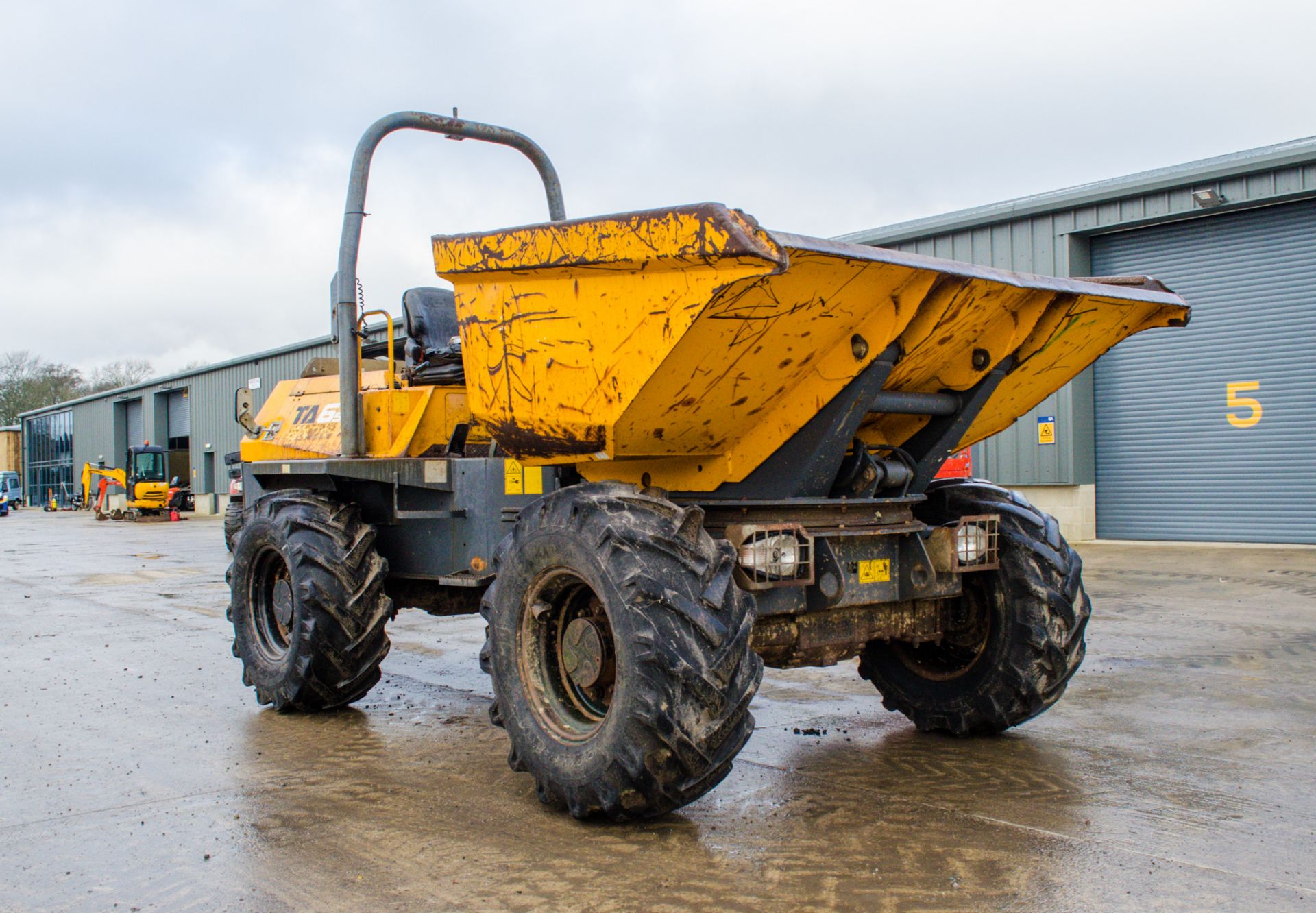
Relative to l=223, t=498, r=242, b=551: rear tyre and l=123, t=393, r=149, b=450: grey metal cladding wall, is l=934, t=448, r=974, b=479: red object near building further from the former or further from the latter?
l=123, t=393, r=149, b=450: grey metal cladding wall

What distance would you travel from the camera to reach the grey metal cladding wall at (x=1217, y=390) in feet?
50.2

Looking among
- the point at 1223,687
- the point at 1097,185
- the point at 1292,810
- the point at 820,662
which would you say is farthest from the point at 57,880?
the point at 1097,185

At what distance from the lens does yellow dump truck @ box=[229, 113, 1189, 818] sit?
356 cm

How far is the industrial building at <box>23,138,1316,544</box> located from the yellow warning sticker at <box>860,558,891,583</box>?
41.9 ft

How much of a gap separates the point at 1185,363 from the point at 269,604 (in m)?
14.2

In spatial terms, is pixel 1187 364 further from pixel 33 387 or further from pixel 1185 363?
pixel 33 387

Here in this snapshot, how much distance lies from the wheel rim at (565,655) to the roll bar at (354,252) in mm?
2118

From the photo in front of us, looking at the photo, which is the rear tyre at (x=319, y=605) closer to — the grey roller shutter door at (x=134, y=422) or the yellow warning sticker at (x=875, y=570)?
the yellow warning sticker at (x=875, y=570)

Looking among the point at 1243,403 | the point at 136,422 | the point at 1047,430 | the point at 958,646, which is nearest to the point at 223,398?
the point at 136,422

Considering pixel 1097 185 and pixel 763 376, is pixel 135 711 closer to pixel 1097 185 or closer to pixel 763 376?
pixel 763 376

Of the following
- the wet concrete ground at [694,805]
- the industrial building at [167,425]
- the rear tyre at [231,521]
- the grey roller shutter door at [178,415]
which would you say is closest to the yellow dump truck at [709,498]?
the wet concrete ground at [694,805]

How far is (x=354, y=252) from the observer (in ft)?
19.1

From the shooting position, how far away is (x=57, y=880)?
3484 mm

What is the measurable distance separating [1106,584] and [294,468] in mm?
8565
